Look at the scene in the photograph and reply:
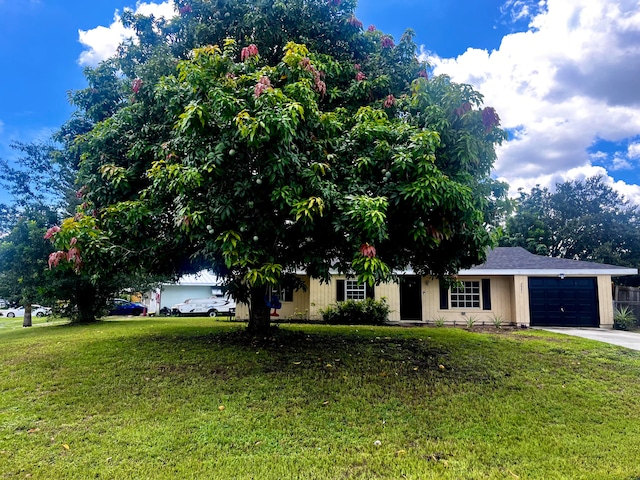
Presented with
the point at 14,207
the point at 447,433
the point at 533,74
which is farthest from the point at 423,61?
the point at 14,207

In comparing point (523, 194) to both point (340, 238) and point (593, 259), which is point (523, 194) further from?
point (340, 238)

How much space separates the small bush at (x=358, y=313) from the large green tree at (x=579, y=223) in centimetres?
2034

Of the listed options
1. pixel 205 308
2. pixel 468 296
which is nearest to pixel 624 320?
pixel 468 296

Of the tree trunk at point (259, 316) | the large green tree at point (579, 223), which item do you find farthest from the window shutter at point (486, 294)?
the large green tree at point (579, 223)

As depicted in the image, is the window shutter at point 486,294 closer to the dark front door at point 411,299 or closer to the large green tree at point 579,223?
the dark front door at point 411,299

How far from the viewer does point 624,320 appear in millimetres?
14367

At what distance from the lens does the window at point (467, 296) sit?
15.5 meters

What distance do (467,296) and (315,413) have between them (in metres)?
12.5

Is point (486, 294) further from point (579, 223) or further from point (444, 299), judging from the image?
point (579, 223)

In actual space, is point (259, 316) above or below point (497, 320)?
above

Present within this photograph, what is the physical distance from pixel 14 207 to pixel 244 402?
848 inches

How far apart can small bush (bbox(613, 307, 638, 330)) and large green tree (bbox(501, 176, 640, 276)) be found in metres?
16.3

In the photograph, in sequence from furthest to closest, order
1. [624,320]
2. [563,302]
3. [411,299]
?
[411,299] < [563,302] < [624,320]

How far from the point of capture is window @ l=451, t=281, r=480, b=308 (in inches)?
611
